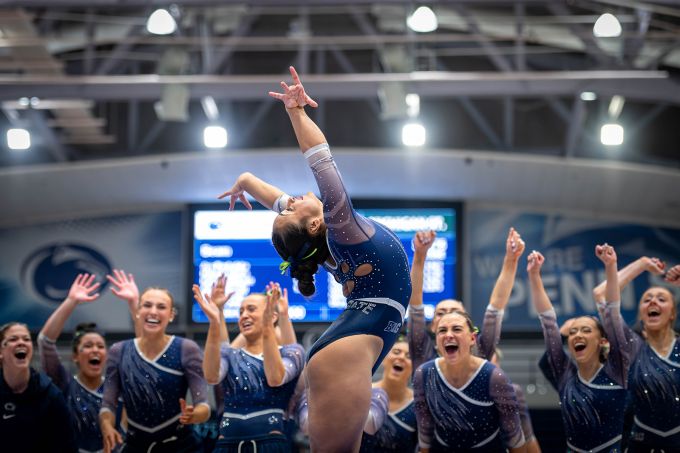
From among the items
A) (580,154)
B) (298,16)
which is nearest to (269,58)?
(298,16)

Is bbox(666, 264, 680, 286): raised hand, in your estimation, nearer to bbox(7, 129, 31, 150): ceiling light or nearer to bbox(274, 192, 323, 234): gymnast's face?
bbox(274, 192, 323, 234): gymnast's face

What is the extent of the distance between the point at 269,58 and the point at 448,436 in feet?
27.8

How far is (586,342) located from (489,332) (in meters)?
0.60

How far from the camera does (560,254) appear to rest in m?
12.9

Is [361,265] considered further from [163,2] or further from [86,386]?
[163,2]

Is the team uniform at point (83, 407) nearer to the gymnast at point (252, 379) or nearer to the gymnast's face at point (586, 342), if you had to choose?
the gymnast at point (252, 379)

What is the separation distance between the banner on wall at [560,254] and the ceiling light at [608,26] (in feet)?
15.5

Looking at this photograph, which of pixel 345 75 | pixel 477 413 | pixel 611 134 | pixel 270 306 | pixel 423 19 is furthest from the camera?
pixel 345 75

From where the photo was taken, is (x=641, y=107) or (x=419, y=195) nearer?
(x=419, y=195)

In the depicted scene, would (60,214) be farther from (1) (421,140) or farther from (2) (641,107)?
(2) (641,107)

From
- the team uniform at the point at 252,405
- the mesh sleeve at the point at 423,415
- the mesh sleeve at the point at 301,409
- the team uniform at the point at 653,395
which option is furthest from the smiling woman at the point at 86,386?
the team uniform at the point at 653,395

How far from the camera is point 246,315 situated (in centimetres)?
590

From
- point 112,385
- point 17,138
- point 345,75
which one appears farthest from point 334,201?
point 17,138

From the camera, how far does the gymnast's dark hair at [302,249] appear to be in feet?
12.8
